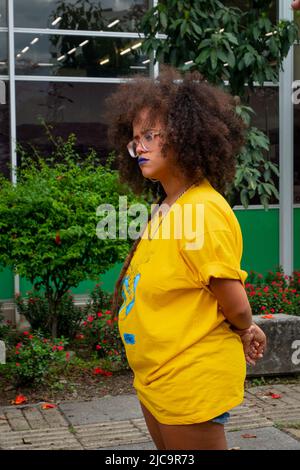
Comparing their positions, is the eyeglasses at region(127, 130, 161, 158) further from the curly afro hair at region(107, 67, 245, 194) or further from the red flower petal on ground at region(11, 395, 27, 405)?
the red flower petal on ground at region(11, 395, 27, 405)

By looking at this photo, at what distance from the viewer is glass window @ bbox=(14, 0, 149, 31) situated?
9.27 m

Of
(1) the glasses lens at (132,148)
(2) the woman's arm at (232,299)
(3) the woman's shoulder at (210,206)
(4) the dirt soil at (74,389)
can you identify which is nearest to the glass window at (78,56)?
(4) the dirt soil at (74,389)

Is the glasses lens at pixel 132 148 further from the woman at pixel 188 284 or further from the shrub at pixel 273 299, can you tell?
the shrub at pixel 273 299

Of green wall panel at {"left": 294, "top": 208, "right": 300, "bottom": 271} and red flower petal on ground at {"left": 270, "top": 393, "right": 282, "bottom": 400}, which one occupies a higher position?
green wall panel at {"left": 294, "top": 208, "right": 300, "bottom": 271}

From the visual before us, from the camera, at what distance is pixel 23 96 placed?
9242 millimetres

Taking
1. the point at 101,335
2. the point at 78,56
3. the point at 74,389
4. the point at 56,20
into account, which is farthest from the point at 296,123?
the point at 74,389

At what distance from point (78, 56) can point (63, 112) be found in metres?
0.74

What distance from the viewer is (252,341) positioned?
295 centimetres

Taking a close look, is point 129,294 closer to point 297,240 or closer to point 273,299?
point 273,299

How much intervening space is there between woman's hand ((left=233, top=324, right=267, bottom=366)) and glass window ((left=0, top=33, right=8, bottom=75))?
6960 mm

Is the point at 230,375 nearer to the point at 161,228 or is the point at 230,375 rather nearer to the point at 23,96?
the point at 161,228

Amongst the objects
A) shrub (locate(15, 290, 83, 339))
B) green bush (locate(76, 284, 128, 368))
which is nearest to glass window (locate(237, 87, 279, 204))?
green bush (locate(76, 284, 128, 368))
